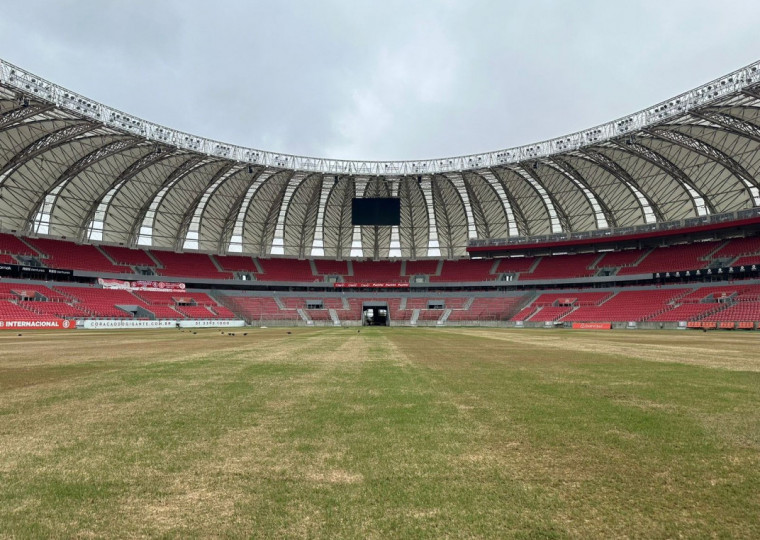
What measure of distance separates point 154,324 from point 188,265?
20.3m

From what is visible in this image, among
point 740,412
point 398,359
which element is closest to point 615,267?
point 398,359

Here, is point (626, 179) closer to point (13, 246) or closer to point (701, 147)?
point (701, 147)

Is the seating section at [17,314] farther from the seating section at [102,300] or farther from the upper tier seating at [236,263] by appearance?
the upper tier seating at [236,263]

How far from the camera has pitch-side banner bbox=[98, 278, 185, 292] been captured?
6116cm

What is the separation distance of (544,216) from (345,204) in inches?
1310

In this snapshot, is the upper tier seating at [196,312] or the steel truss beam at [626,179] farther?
the upper tier seating at [196,312]

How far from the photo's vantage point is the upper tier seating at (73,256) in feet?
193

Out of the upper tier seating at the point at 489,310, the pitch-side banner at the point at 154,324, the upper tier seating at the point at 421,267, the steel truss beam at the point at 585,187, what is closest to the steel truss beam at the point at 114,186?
the pitch-side banner at the point at 154,324

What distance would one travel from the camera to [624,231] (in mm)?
62062

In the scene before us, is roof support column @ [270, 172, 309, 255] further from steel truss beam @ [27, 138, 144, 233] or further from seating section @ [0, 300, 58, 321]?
seating section @ [0, 300, 58, 321]

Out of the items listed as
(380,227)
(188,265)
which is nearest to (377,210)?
(380,227)

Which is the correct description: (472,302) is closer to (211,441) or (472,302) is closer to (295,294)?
(295,294)

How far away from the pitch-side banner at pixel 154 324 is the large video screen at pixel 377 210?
2478 cm

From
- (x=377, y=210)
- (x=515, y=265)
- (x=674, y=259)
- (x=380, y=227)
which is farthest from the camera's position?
(x=515, y=265)
